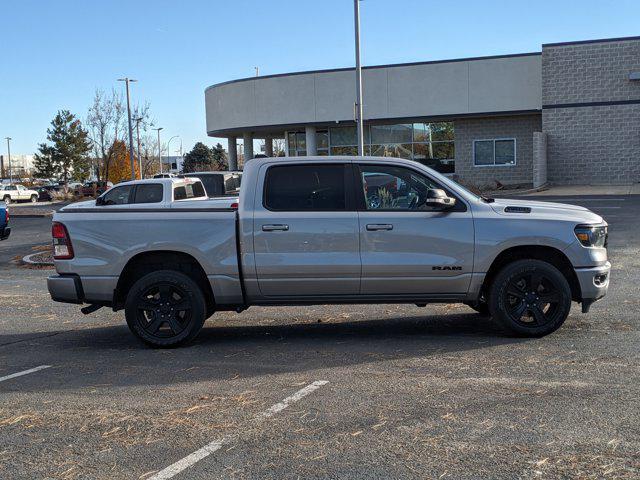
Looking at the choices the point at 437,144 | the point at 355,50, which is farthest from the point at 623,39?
the point at 355,50

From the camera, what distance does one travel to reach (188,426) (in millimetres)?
5117

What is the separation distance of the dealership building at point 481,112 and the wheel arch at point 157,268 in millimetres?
28342

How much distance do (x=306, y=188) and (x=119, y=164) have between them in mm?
51842

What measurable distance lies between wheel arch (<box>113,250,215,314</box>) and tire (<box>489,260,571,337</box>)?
297cm

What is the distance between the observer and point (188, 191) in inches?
694

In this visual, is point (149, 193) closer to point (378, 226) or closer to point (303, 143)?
point (378, 226)

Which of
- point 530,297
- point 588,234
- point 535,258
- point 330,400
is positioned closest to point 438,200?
point 535,258

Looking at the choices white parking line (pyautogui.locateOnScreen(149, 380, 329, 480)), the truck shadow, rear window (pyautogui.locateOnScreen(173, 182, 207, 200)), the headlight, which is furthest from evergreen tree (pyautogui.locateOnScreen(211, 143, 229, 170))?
white parking line (pyautogui.locateOnScreen(149, 380, 329, 480))

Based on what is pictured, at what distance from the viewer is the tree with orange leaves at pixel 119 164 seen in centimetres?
5429

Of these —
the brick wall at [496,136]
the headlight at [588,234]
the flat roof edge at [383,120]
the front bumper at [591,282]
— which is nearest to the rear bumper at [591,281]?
the front bumper at [591,282]

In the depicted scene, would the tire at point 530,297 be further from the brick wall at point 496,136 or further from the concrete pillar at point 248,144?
the concrete pillar at point 248,144

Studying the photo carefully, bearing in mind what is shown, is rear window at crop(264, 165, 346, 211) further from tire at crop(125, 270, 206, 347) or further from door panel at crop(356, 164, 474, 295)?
tire at crop(125, 270, 206, 347)

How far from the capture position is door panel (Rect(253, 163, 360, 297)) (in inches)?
292

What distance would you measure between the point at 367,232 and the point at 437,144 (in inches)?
1337
